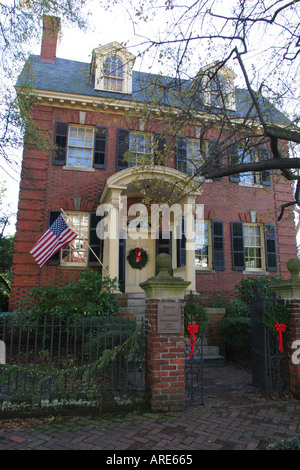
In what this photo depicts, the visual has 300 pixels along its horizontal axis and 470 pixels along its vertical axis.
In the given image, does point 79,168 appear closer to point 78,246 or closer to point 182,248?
point 78,246

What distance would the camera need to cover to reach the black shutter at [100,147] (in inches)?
427

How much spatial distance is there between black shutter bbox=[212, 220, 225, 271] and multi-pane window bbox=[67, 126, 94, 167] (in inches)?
199

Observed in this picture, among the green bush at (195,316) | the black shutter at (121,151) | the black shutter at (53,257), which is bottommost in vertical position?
the green bush at (195,316)

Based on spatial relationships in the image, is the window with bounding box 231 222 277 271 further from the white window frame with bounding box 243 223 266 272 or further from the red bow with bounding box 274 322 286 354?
the red bow with bounding box 274 322 286 354

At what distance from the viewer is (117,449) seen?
325 cm

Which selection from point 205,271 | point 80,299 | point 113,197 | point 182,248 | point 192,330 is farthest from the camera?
point 205,271

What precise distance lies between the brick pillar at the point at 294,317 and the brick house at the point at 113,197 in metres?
4.02

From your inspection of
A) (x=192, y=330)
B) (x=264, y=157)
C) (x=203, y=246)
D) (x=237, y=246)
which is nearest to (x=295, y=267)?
(x=192, y=330)

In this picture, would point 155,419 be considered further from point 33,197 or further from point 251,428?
point 33,197

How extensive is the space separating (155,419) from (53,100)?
10.3m

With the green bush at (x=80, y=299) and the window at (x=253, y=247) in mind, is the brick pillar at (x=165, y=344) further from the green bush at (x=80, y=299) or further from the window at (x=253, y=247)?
the window at (x=253, y=247)

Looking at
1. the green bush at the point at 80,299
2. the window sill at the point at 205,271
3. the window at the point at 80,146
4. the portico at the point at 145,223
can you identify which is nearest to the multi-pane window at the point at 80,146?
the window at the point at 80,146

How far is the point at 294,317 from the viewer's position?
5.21m

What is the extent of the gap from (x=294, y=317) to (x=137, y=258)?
20.7 feet
